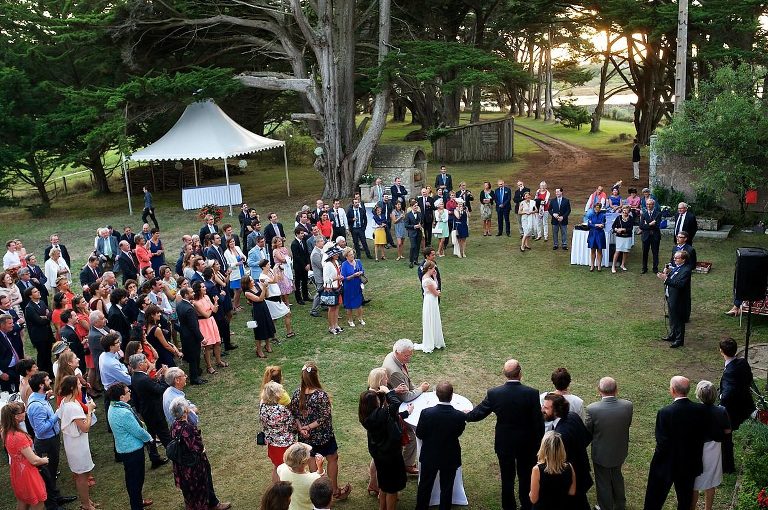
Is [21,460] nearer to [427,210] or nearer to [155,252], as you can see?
[155,252]

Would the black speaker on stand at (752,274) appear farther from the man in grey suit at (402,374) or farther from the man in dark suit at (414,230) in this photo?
the man in dark suit at (414,230)

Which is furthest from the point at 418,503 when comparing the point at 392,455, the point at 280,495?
the point at 280,495

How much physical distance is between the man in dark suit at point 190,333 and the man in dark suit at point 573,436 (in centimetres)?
543

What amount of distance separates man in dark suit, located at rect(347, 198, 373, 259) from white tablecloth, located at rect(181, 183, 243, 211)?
9.48m

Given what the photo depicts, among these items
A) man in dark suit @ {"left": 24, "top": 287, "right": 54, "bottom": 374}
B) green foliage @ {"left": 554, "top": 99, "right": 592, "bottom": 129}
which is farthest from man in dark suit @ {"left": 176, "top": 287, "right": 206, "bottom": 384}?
green foliage @ {"left": 554, "top": 99, "right": 592, "bottom": 129}

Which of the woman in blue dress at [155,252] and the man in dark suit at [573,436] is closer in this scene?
the man in dark suit at [573,436]

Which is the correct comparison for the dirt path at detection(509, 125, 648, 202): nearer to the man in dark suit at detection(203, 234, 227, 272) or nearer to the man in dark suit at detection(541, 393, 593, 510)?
the man in dark suit at detection(203, 234, 227, 272)

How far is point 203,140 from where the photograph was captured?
23219 mm

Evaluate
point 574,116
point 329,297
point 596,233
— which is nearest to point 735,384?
point 329,297

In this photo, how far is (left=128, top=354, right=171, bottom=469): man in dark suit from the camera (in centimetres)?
760

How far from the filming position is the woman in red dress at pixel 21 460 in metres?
6.37

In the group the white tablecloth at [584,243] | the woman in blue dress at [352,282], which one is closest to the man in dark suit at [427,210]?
the white tablecloth at [584,243]

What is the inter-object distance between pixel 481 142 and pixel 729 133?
16877mm

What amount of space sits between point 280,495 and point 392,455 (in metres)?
1.68
